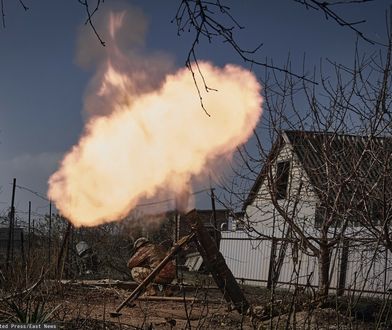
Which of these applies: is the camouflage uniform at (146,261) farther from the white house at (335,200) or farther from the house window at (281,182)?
the white house at (335,200)

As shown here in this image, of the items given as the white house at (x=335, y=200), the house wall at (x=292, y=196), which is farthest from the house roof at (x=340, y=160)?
the house wall at (x=292, y=196)

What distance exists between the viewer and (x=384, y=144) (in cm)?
707

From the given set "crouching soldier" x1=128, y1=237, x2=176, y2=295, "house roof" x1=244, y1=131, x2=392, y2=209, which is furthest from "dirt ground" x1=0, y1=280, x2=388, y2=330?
"house roof" x1=244, y1=131, x2=392, y2=209

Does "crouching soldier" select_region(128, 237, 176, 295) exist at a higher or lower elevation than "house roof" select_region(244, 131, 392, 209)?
lower

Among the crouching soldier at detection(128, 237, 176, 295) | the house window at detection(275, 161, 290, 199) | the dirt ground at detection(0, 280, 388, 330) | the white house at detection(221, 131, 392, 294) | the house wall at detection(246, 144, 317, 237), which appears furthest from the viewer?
the crouching soldier at detection(128, 237, 176, 295)

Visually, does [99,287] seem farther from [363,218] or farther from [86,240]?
[363,218]

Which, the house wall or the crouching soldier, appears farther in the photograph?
the crouching soldier

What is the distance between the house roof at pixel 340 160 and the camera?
21.2 ft

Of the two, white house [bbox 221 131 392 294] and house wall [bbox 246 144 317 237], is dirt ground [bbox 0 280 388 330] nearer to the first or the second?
white house [bbox 221 131 392 294]

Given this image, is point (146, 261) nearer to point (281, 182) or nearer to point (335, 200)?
point (281, 182)

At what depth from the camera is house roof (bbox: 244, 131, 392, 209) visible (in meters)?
6.45

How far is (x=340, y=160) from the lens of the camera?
24.9 ft

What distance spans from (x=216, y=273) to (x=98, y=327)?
3.84 metres

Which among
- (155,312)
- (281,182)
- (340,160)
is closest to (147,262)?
(155,312)
